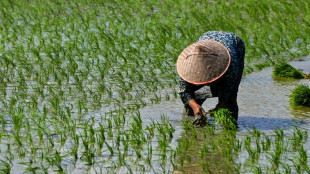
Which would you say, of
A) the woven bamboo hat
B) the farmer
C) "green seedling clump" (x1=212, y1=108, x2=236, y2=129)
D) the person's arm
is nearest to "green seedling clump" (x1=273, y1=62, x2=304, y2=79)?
the farmer

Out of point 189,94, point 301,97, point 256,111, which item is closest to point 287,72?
point 301,97

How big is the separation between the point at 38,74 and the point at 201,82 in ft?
10.6

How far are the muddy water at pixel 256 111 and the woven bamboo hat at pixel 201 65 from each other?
1.79ft

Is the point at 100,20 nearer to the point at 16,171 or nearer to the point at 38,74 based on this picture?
the point at 38,74

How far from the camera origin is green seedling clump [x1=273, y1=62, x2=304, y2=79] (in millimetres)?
7695

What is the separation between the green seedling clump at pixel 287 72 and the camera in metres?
7.70

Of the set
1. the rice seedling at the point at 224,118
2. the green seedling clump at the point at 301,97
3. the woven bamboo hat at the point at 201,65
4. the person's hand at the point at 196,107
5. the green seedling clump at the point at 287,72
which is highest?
the green seedling clump at the point at 287,72

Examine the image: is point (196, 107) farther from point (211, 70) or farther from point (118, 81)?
point (118, 81)

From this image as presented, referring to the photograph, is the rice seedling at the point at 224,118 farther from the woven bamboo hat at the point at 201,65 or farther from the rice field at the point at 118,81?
the woven bamboo hat at the point at 201,65

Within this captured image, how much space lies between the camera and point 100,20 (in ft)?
36.9

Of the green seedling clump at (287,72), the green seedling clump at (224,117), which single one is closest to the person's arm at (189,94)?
the green seedling clump at (224,117)

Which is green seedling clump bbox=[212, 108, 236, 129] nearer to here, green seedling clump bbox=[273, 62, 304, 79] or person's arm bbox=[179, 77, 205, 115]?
person's arm bbox=[179, 77, 205, 115]

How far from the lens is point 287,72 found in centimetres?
→ 770

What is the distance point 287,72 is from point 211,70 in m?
3.30
